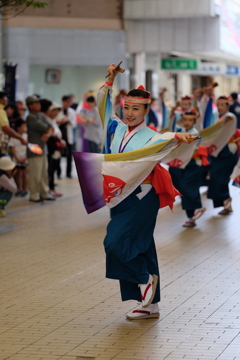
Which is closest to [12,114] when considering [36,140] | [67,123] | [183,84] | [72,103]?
[36,140]

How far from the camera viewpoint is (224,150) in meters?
14.8

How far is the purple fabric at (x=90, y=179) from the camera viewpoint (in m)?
7.60

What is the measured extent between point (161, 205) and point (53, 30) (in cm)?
1976

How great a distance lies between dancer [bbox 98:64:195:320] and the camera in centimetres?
722

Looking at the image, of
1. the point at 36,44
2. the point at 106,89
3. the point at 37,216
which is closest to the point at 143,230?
the point at 106,89

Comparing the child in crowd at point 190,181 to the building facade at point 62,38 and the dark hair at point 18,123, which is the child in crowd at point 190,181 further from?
the building facade at point 62,38

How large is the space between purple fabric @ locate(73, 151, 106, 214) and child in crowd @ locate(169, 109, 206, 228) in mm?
5237

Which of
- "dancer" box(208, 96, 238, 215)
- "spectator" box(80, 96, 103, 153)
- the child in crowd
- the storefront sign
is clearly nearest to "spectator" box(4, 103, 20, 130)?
"spectator" box(80, 96, 103, 153)

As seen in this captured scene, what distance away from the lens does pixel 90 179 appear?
25.1 feet

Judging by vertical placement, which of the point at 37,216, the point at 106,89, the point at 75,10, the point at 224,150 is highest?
the point at 75,10

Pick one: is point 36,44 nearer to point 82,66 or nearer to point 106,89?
point 82,66

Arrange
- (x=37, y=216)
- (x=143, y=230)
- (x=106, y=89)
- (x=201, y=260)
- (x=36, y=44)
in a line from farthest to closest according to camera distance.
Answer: (x=36, y=44), (x=37, y=216), (x=201, y=260), (x=106, y=89), (x=143, y=230)

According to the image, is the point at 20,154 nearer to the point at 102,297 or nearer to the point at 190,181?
the point at 190,181

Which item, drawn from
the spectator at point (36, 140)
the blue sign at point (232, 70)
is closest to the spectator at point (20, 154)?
the spectator at point (36, 140)
